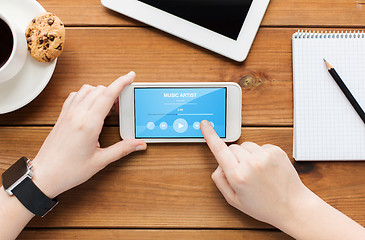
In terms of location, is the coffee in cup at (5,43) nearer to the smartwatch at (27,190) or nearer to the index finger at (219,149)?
the smartwatch at (27,190)

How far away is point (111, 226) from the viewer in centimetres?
63

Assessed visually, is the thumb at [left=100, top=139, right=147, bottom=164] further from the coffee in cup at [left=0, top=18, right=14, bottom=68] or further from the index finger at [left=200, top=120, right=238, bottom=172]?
the coffee in cup at [left=0, top=18, right=14, bottom=68]

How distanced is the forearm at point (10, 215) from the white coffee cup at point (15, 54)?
0.21m

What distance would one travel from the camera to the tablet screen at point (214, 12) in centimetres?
61

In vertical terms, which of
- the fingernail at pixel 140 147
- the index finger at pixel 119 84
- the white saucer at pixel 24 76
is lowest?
the fingernail at pixel 140 147

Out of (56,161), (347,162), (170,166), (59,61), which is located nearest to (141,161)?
(170,166)

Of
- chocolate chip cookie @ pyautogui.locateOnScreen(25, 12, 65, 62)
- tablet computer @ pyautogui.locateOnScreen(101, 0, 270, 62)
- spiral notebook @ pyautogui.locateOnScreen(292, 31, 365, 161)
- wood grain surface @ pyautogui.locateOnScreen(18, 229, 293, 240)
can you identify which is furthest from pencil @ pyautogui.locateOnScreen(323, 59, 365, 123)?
chocolate chip cookie @ pyautogui.locateOnScreen(25, 12, 65, 62)

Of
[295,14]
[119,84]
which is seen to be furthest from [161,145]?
[295,14]

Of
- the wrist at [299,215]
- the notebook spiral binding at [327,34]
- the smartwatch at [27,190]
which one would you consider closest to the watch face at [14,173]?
the smartwatch at [27,190]

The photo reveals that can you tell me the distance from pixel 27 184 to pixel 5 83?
19 cm

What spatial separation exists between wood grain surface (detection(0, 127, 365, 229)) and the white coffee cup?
0.14 metres

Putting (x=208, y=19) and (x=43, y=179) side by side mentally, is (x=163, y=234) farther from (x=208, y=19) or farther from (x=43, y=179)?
(x=208, y=19)

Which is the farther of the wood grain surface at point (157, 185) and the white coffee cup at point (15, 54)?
the wood grain surface at point (157, 185)

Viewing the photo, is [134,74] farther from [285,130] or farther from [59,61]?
[285,130]
